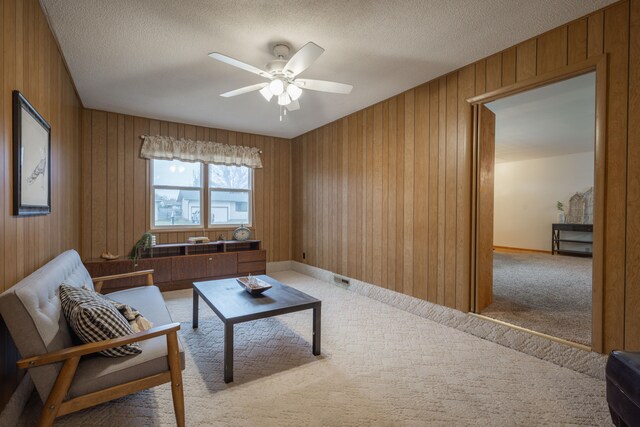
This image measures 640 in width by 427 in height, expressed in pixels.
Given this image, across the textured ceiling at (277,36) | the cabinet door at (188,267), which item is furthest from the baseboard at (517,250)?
the cabinet door at (188,267)

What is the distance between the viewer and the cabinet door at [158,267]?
4.10 meters

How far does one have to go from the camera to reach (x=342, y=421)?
1.68 m

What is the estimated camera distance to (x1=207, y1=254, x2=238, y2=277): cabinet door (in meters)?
4.58

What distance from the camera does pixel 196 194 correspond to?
4.93m

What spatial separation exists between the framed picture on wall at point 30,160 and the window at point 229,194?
279 cm

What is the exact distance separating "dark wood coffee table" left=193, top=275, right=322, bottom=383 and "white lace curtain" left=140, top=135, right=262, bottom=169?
2.56 meters

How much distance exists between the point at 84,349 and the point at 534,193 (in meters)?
9.21

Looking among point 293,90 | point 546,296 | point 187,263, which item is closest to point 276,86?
point 293,90

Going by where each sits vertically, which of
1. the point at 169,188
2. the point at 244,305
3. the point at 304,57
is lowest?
the point at 244,305

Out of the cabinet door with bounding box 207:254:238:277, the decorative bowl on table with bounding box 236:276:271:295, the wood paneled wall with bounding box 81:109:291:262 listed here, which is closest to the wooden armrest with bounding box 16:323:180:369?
the decorative bowl on table with bounding box 236:276:271:295

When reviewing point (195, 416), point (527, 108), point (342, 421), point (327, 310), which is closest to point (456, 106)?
point (527, 108)

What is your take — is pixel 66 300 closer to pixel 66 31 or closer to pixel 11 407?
pixel 11 407

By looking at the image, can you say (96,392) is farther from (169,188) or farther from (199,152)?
(199,152)

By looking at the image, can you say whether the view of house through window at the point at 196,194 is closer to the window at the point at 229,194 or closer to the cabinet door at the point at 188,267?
the window at the point at 229,194
